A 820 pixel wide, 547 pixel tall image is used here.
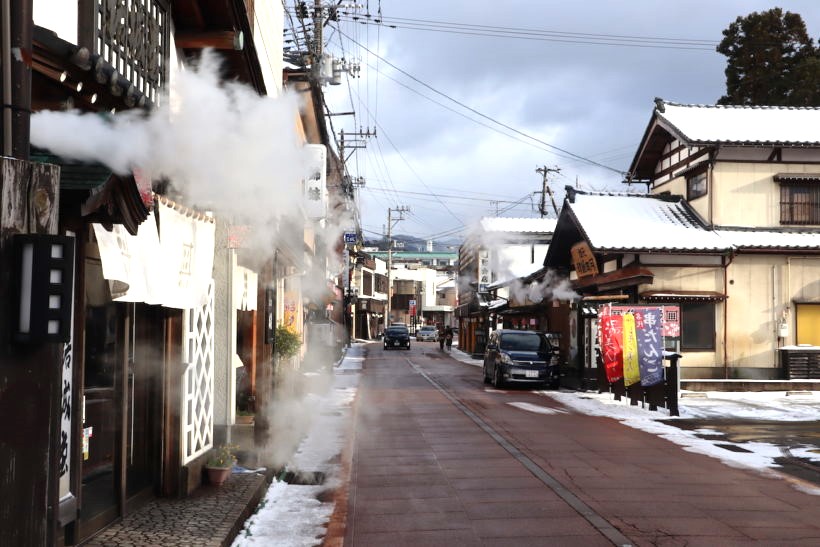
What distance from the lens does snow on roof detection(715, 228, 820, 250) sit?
76.3 feet

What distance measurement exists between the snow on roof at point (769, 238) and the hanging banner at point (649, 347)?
6316 millimetres

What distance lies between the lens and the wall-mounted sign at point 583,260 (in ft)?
84.0

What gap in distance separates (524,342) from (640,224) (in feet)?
17.3

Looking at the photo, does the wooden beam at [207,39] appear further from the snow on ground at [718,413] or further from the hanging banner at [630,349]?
the hanging banner at [630,349]

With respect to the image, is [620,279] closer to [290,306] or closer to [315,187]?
[315,187]

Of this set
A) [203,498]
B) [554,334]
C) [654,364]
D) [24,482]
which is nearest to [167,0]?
[203,498]

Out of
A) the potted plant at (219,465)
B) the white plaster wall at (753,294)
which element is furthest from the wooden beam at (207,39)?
the white plaster wall at (753,294)

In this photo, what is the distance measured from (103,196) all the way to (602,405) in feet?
53.9

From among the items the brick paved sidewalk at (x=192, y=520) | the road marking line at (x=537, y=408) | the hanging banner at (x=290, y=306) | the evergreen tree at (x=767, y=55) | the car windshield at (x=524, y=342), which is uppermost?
the evergreen tree at (x=767, y=55)

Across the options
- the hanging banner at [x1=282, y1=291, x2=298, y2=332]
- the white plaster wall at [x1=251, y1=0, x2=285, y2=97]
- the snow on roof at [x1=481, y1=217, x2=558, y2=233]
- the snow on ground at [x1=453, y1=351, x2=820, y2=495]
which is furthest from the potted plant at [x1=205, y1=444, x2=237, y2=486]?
the snow on roof at [x1=481, y1=217, x2=558, y2=233]

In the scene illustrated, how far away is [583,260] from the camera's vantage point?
26500 mm

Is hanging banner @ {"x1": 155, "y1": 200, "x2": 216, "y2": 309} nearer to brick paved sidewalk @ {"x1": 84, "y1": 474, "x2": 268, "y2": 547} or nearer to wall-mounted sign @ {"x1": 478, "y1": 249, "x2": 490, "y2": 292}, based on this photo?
brick paved sidewalk @ {"x1": 84, "y1": 474, "x2": 268, "y2": 547}

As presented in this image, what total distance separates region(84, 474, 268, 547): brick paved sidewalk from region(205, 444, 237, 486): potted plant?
0.09 metres

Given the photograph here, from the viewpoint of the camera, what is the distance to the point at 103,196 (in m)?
4.84
